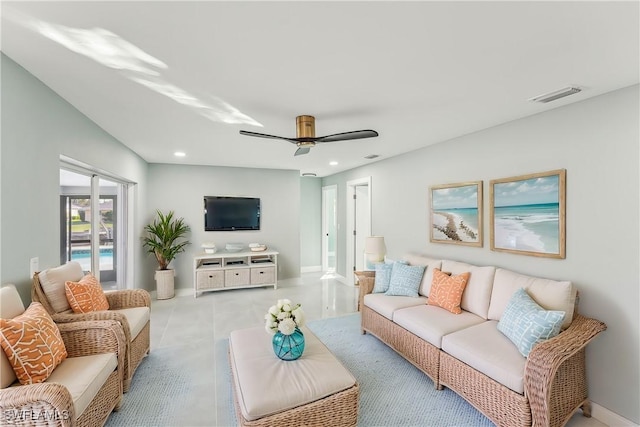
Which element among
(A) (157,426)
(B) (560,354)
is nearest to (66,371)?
(A) (157,426)

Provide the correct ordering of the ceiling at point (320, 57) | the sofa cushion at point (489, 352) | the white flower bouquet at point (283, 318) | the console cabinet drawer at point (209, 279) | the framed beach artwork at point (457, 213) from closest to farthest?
the ceiling at point (320, 57)
the sofa cushion at point (489, 352)
the white flower bouquet at point (283, 318)
the framed beach artwork at point (457, 213)
the console cabinet drawer at point (209, 279)

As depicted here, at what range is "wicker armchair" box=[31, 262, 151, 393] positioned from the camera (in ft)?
6.73

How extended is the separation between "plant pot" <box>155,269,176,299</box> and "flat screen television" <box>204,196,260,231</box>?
1.00 metres

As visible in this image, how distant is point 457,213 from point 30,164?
12.6 ft

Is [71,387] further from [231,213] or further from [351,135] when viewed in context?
[231,213]

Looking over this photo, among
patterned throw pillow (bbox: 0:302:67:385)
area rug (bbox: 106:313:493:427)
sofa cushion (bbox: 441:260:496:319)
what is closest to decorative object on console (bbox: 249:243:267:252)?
area rug (bbox: 106:313:493:427)

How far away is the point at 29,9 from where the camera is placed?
1.27 meters

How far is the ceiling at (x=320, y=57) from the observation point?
4.25ft

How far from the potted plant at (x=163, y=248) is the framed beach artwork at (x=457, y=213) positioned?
A: 4109 millimetres

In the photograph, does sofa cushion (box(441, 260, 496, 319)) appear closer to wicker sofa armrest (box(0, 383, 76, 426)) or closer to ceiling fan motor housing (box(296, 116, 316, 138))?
ceiling fan motor housing (box(296, 116, 316, 138))

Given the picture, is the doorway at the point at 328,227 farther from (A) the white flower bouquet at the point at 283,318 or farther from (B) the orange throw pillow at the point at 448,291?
(A) the white flower bouquet at the point at 283,318

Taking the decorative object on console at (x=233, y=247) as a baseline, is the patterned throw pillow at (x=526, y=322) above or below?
below

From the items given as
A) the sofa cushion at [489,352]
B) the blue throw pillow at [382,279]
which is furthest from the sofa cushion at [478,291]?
the blue throw pillow at [382,279]

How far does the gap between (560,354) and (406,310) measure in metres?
1.30
